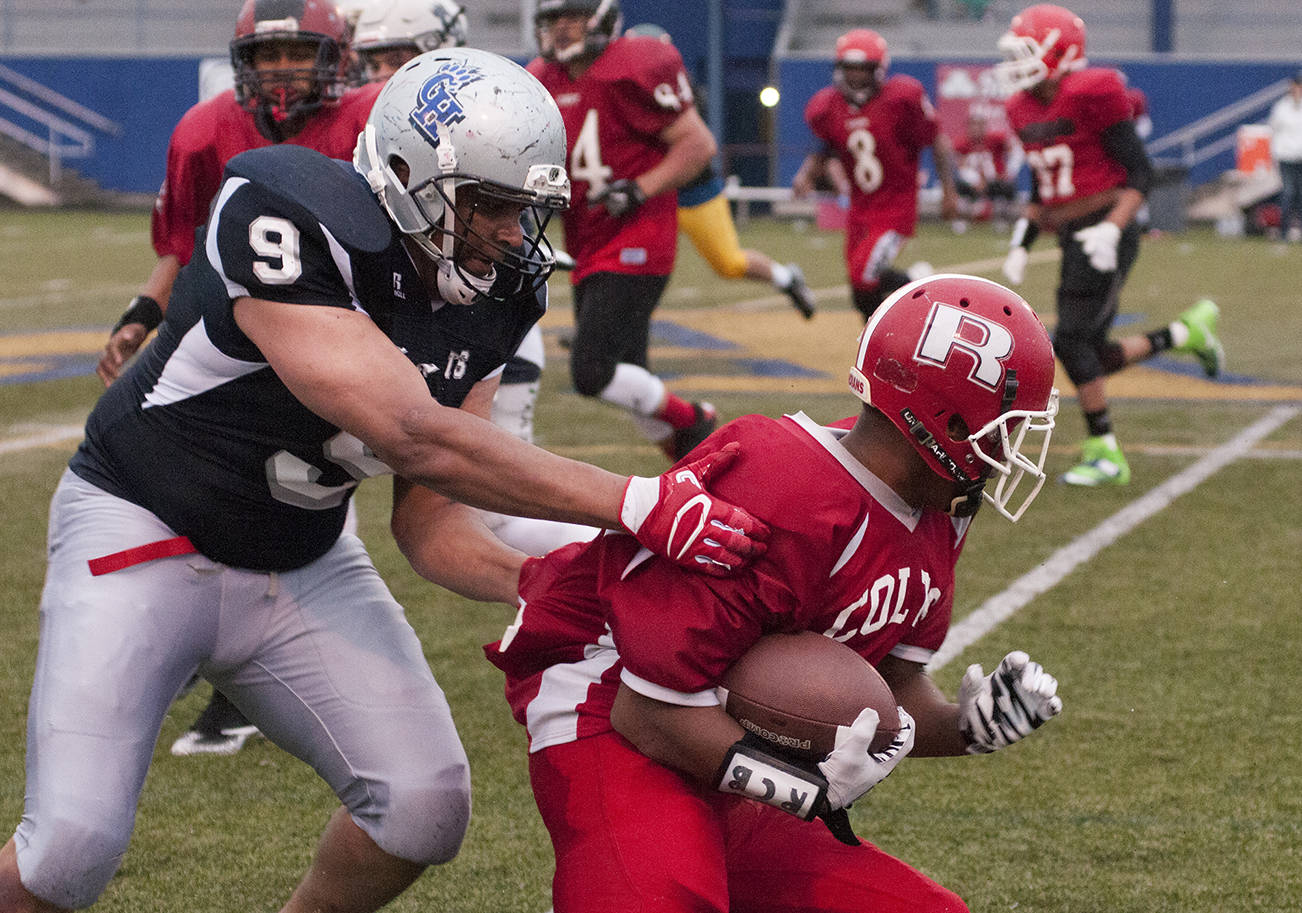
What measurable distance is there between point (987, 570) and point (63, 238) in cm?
1736

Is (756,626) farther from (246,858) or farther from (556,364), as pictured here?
(556,364)

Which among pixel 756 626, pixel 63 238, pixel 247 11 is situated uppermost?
pixel 247 11

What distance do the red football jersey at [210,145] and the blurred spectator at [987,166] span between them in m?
20.7

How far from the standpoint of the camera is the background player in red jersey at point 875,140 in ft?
33.0

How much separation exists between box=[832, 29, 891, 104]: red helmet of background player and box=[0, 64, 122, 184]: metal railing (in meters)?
21.0

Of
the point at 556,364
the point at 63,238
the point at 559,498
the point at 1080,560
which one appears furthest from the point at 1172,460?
the point at 63,238

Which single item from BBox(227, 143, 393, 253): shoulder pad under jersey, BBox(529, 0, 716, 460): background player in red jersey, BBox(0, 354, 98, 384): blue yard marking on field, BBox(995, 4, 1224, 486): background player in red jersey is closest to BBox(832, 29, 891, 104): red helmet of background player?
BBox(995, 4, 1224, 486): background player in red jersey

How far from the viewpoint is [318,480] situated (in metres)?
3.01

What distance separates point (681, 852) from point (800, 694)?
0.29 m

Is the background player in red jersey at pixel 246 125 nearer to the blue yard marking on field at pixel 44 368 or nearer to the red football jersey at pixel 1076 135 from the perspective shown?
the red football jersey at pixel 1076 135

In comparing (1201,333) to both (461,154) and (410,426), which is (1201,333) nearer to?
(461,154)

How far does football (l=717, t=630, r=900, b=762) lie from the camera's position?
8.40 ft

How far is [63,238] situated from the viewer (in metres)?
21.0

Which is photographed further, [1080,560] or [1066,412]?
[1066,412]
